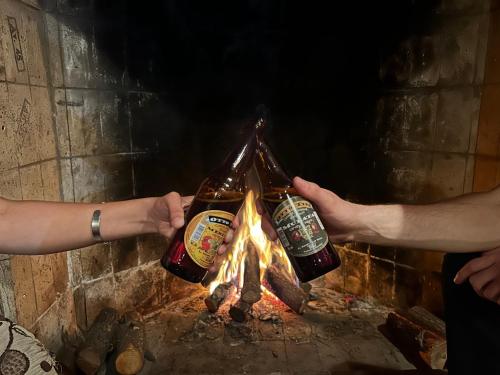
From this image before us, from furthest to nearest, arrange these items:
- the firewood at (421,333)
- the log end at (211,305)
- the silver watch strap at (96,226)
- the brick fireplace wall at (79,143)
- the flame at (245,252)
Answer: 1. the flame at (245,252)
2. the log end at (211,305)
3. the firewood at (421,333)
4. the brick fireplace wall at (79,143)
5. the silver watch strap at (96,226)

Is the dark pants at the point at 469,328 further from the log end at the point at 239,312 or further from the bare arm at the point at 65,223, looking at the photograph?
the log end at the point at 239,312

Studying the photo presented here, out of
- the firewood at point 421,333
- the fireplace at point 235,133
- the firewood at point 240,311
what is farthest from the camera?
the firewood at point 240,311

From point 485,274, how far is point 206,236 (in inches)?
34.2

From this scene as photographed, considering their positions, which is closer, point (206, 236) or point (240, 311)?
point (206, 236)

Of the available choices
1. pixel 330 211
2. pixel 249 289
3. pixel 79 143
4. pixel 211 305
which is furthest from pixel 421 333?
pixel 79 143

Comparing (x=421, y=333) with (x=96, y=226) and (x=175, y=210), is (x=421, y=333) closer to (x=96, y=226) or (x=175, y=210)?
(x=175, y=210)

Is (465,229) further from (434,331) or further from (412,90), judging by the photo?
(412,90)

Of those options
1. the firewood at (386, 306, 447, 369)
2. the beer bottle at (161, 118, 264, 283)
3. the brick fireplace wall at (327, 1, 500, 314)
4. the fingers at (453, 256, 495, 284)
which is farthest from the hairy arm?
the firewood at (386, 306, 447, 369)

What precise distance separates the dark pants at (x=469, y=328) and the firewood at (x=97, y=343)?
192 cm

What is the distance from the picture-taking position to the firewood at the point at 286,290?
10.1 feet

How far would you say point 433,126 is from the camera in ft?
8.95

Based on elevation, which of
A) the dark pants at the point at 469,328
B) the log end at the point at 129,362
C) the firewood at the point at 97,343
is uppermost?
the dark pants at the point at 469,328

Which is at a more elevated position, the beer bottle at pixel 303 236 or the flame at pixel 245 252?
the beer bottle at pixel 303 236

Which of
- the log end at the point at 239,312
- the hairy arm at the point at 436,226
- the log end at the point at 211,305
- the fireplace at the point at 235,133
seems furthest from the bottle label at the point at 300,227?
→ the log end at the point at 211,305
